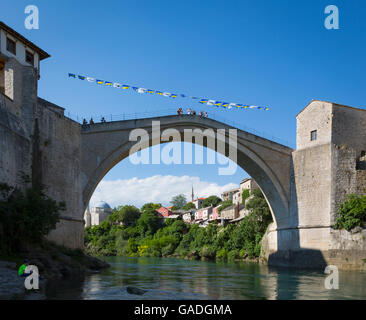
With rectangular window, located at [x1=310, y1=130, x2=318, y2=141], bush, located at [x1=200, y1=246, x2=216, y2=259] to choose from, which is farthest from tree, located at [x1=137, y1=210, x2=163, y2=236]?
rectangular window, located at [x1=310, y1=130, x2=318, y2=141]

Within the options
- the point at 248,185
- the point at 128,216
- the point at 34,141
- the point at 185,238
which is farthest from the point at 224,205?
the point at 34,141

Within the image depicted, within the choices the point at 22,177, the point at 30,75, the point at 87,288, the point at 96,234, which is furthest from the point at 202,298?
the point at 96,234

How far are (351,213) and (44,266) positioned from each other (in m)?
17.4

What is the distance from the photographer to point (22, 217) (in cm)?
1533

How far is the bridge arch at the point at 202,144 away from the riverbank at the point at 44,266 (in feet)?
12.9

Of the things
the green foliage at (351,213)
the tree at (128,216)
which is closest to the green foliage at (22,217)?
the green foliage at (351,213)

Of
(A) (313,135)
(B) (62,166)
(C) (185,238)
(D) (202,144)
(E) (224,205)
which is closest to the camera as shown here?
(B) (62,166)

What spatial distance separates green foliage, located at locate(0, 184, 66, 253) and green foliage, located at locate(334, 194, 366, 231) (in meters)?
16.5

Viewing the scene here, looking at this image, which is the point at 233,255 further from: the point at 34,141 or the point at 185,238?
the point at 34,141

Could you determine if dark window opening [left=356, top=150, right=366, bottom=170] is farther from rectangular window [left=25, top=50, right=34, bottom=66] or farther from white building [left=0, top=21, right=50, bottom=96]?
rectangular window [left=25, top=50, right=34, bottom=66]

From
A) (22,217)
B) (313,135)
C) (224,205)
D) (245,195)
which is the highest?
(313,135)

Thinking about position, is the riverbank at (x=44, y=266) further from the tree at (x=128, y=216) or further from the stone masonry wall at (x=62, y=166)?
the tree at (x=128, y=216)

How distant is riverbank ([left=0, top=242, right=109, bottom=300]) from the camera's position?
36.7ft

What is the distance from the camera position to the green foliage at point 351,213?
24.3 m
